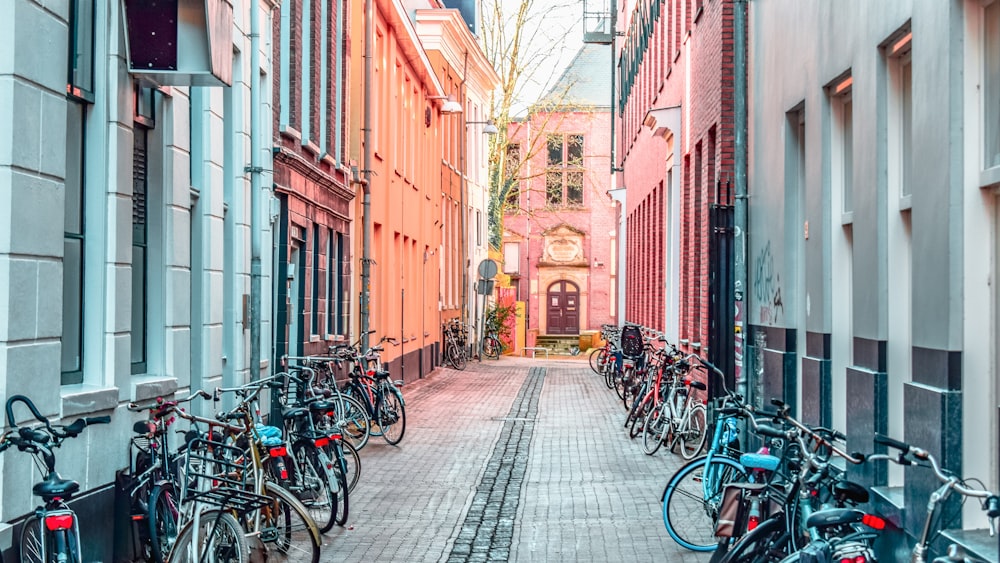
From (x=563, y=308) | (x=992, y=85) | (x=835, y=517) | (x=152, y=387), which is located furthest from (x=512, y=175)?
(x=835, y=517)

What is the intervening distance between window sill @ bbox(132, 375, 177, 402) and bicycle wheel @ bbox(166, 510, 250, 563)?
2.01 metres

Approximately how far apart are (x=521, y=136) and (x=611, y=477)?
48.6 m

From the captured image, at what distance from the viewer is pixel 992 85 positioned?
19.9ft

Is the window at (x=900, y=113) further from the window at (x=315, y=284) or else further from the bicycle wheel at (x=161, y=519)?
the window at (x=315, y=284)

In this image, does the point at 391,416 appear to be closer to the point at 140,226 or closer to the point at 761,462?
the point at 140,226

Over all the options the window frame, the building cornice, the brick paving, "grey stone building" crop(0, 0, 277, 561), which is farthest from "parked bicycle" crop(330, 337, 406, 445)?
the window frame

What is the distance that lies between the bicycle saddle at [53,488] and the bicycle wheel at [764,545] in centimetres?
321

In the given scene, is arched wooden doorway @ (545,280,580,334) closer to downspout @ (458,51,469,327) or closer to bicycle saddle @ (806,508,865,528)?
downspout @ (458,51,469,327)

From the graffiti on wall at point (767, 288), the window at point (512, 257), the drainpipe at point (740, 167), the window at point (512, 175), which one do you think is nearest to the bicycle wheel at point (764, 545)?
the graffiti on wall at point (767, 288)

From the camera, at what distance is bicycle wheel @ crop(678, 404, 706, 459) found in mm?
14594

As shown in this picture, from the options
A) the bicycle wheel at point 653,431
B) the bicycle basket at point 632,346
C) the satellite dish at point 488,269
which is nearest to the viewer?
the bicycle wheel at point 653,431

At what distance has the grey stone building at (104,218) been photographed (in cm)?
662

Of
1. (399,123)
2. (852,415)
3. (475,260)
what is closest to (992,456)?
(852,415)

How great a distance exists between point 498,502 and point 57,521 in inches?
237
